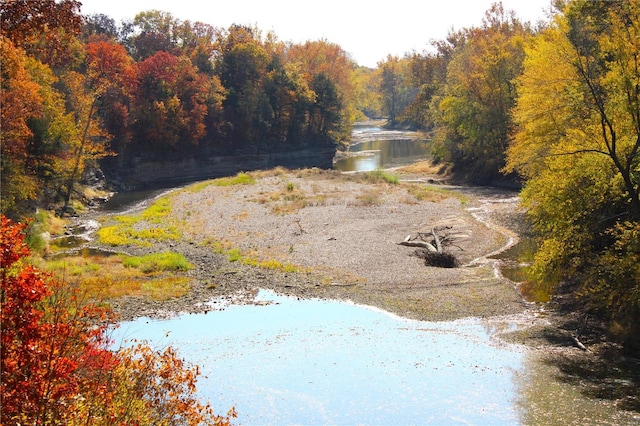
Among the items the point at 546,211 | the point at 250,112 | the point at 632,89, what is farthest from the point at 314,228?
the point at 250,112

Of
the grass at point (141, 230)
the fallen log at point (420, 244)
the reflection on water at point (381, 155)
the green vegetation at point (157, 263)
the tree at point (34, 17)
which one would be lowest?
the green vegetation at point (157, 263)

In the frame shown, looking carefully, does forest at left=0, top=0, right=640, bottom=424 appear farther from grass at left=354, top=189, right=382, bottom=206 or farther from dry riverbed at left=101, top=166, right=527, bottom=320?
grass at left=354, top=189, right=382, bottom=206

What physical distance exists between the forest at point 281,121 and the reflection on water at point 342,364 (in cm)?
395

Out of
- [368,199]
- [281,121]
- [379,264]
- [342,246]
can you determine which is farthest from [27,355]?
[281,121]

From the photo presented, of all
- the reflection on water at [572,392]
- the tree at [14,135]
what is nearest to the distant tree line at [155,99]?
the tree at [14,135]

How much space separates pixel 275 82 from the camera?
9925cm

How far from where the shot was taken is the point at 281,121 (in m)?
101

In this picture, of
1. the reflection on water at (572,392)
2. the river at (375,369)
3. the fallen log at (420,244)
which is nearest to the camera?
the reflection on water at (572,392)

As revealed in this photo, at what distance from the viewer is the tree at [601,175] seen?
23219 mm

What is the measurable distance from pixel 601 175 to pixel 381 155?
272ft

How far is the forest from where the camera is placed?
1409 centimetres

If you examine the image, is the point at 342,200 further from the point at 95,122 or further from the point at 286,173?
the point at 95,122

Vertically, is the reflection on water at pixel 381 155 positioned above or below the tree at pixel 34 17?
below

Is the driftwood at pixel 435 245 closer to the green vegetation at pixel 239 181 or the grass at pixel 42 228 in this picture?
the grass at pixel 42 228
